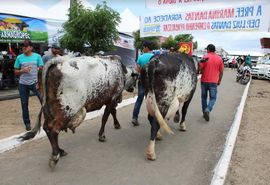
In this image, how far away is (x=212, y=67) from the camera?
483 cm

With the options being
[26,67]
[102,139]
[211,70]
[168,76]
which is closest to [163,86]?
[168,76]

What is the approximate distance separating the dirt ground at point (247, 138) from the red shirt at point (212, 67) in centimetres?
129

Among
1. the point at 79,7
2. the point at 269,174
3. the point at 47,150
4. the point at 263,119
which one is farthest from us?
the point at 79,7

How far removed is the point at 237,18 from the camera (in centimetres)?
735

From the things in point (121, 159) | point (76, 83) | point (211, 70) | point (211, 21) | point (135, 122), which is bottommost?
point (121, 159)

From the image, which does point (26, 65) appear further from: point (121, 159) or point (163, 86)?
point (163, 86)

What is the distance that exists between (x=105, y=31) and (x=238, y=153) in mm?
5807

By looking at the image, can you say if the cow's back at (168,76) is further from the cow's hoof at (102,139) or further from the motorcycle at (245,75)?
the motorcycle at (245,75)

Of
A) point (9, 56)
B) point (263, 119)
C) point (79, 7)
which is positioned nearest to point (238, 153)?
point (263, 119)

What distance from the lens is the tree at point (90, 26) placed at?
702cm

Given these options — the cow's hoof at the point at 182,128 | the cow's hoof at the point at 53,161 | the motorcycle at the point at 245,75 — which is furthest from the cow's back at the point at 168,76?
the motorcycle at the point at 245,75

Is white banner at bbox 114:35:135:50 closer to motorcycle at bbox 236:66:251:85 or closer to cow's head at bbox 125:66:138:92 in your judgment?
motorcycle at bbox 236:66:251:85

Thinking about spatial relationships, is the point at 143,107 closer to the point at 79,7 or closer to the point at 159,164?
the point at 159,164

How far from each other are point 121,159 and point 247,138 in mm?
2532
